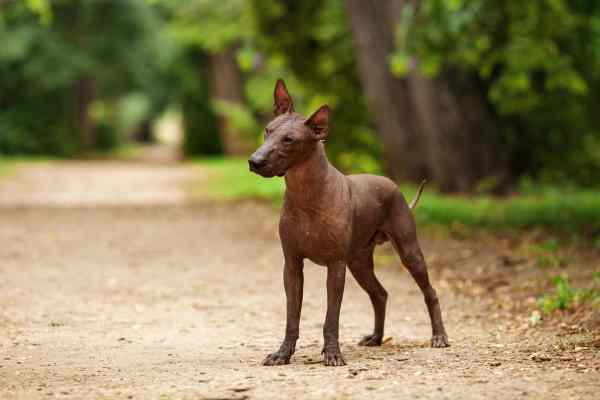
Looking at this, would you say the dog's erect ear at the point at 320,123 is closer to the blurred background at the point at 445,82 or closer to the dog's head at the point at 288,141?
the dog's head at the point at 288,141

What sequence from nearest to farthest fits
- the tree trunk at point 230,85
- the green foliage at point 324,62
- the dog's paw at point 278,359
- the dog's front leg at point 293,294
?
the dog's paw at point 278,359
the dog's front leg at point 293,294
the green foliage at point 324,62
the tree trunk at point 230,85

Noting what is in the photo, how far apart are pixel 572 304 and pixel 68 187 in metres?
20.6

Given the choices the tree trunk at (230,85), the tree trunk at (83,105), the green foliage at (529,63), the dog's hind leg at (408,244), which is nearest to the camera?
the dog's hind leg at (408,244)

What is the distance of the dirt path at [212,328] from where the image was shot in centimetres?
566

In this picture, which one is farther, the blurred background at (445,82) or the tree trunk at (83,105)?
the tree trunk at (83,105)

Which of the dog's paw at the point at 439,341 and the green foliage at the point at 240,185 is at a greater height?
the green foliage at the point at 240,185

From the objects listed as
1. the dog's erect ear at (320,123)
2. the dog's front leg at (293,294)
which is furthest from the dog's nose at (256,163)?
the dog's front leg at (293,294)

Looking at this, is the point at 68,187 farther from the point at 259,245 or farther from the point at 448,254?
the point at 448,254

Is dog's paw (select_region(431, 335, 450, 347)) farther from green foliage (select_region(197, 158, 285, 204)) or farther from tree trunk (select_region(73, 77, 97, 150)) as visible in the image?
tree trunk (select_region(73, 77, 97, 150))

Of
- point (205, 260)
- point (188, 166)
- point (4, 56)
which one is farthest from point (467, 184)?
point (4, 56)

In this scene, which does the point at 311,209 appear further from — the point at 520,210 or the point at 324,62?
the point at 324,62

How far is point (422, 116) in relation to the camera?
18.6 m

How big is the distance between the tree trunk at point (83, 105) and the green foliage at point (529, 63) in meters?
31.1

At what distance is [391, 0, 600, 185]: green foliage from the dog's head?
7.18 metres
